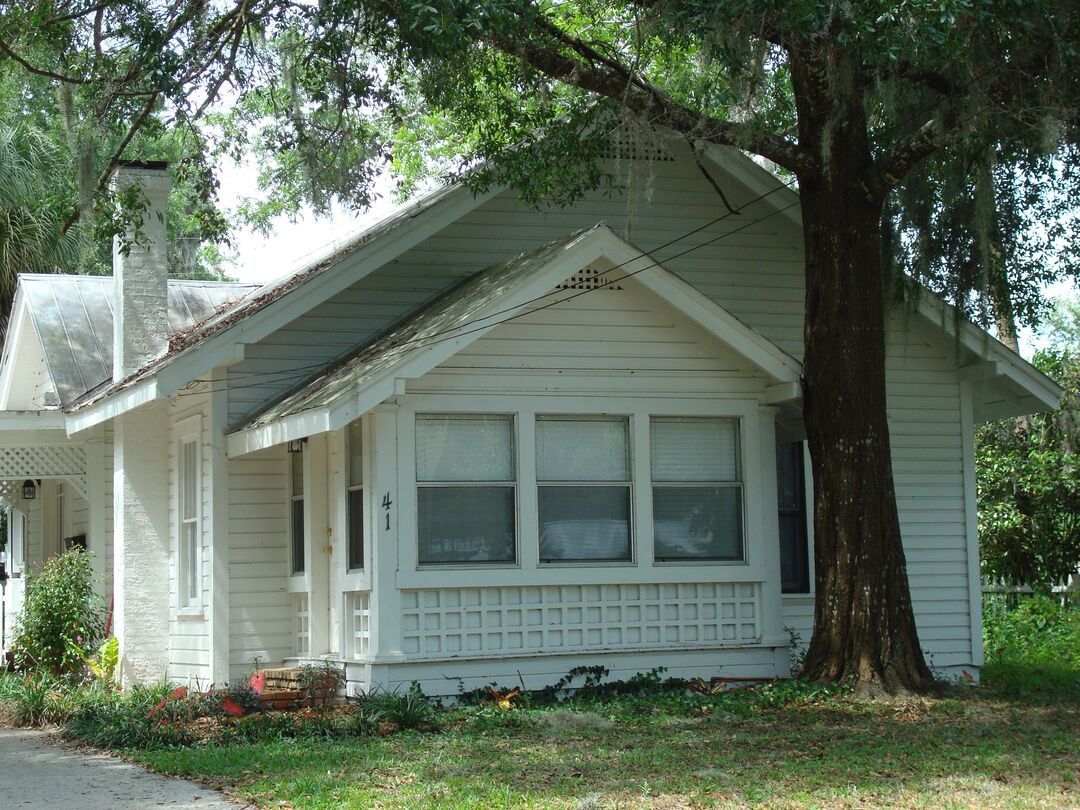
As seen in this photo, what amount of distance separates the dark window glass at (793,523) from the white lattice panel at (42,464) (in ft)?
26.3

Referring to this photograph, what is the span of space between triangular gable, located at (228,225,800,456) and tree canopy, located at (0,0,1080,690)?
71cm

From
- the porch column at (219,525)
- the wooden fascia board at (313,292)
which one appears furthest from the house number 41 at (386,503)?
the porch column at (219,525)

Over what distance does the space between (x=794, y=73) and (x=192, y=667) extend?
8.15 meters

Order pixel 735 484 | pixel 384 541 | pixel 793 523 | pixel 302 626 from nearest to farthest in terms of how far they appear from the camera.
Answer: pixel 384 541, pixel 735 484, pixel 302 626, pixel 793 523

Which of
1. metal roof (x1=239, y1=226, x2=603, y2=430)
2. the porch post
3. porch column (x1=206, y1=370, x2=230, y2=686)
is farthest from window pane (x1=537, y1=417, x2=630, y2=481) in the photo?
the porch post

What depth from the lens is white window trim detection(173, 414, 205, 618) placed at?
13.4 meters

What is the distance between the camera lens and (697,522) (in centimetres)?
1271

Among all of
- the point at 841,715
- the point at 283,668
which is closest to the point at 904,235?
the point at 841,715

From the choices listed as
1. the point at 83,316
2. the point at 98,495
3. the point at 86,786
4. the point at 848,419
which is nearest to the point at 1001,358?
the point at 848,419

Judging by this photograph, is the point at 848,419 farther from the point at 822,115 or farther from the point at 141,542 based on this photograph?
the point at 141,542

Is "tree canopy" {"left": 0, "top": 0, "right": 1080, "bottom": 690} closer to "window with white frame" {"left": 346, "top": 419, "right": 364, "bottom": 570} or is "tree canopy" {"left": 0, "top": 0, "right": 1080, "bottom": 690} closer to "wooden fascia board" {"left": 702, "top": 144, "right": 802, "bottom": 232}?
"wooden fascia board" {"left": 702, "top": 144, "right": 802, "bottom": 232}

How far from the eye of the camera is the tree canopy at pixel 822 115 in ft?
35.8

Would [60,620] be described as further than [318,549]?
Yes

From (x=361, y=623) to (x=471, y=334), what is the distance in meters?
2.72
